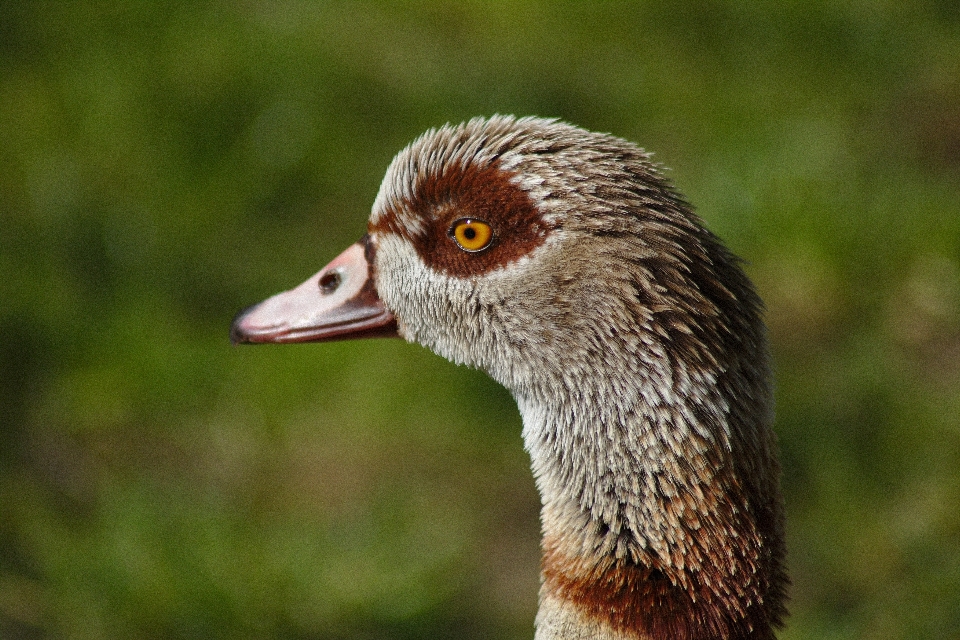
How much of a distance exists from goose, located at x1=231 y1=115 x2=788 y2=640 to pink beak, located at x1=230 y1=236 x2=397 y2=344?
0.79 feet

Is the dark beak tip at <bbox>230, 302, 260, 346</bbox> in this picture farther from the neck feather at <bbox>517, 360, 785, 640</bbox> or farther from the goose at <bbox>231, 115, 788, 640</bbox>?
the neck feather at <bbox>517, 360, 785, 640</bbox>

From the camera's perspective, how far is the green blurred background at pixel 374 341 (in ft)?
11.4

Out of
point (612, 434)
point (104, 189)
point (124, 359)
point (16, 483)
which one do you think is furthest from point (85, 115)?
point (612, 434)

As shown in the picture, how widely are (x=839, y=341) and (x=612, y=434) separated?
2259 mm

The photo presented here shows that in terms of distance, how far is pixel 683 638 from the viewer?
7.23ft

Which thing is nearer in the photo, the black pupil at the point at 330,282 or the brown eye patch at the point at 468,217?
the brown eye patch at the point at 468,217

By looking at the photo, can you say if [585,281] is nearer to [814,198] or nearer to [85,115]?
[814,198]

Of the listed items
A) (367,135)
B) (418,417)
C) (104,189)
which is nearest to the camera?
(418,417)

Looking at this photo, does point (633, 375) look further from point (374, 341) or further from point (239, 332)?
point (374, 341)

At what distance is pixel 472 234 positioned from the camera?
234cm

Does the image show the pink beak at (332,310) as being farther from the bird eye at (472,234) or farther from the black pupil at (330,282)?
the bird eye at (472,234)

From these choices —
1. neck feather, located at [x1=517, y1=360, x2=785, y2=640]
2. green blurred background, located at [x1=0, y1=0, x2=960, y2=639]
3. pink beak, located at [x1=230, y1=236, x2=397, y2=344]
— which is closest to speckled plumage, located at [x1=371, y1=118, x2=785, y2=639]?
neck feather, located at [x1=517, y1=360, x2=785, y2=640]

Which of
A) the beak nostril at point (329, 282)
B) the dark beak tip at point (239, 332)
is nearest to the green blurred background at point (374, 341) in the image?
the dark beak tip at point (239, 332)

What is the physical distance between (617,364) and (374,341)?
217cm
